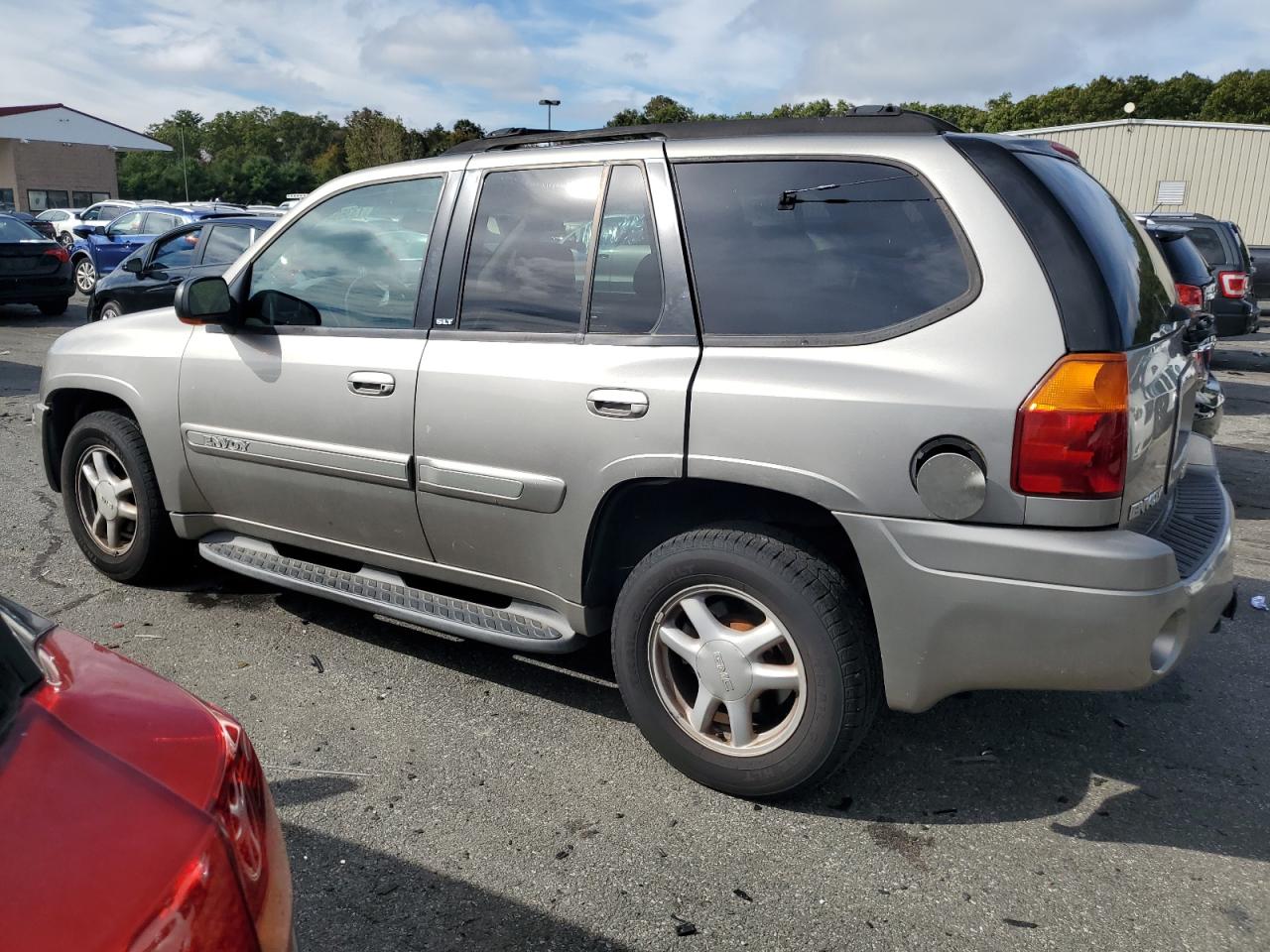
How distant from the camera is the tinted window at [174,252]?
41.5 feet

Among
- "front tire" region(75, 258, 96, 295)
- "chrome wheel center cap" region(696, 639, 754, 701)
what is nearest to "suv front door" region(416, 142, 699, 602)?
"chrome wheel center cap" region(696, 639, 754, 701)

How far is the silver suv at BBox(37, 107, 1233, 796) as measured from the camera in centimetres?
266

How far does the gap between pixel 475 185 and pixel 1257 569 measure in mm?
4307

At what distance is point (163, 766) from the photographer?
147 centimetres

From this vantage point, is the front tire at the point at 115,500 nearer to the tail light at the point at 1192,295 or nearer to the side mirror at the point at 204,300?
the side mirror at the point at 204,300

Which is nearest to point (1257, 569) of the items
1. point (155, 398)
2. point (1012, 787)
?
point (1012, 787)

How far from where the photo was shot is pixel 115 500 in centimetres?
471

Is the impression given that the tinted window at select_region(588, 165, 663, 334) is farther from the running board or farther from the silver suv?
the running board

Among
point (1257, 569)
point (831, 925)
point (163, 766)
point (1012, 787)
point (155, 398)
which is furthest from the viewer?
point (1257, 569)

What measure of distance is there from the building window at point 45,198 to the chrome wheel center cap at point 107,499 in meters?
62.9

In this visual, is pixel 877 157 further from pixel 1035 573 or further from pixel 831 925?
pixel 831 925

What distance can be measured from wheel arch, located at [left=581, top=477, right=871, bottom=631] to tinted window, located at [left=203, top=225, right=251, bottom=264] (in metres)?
9.97

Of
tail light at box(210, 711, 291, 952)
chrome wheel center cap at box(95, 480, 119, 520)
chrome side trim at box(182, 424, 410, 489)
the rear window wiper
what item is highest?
the rear window wiper

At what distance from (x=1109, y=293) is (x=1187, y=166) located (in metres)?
29.4
